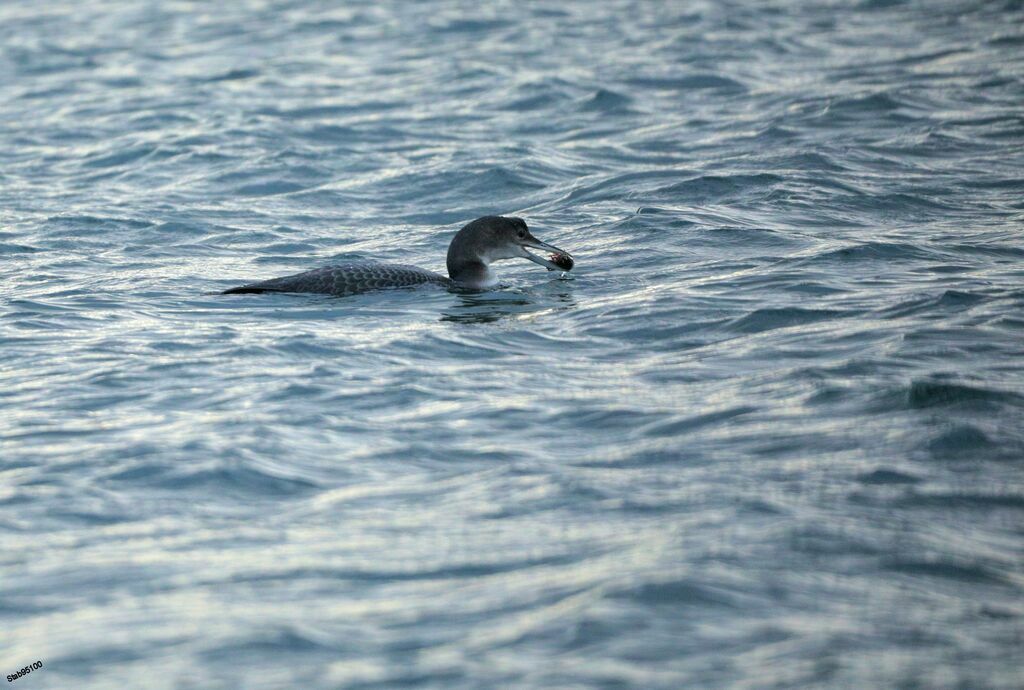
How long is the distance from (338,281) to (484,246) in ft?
4.02

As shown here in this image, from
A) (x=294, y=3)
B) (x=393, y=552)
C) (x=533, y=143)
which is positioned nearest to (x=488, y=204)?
(x=533, y=143)

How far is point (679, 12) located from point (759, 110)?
768 cm

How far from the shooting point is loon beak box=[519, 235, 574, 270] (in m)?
11.6

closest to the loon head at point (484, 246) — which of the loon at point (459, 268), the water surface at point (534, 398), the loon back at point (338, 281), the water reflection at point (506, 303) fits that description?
the loon at point (459, 268)

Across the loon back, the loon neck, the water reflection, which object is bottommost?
the water reflection

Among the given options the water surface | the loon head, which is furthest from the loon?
the water surface

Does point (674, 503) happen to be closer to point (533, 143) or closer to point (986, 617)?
point (986, 617)

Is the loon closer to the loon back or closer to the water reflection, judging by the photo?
the loon back

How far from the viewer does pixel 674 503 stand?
6934 millimetres

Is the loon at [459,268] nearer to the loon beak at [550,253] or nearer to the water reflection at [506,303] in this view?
Answer: the loon beak at [550,253]

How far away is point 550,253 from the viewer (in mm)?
11805

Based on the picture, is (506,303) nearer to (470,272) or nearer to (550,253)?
(470,272)

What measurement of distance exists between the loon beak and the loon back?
3.23 feet

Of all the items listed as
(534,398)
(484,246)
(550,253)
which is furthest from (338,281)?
(534,398)
